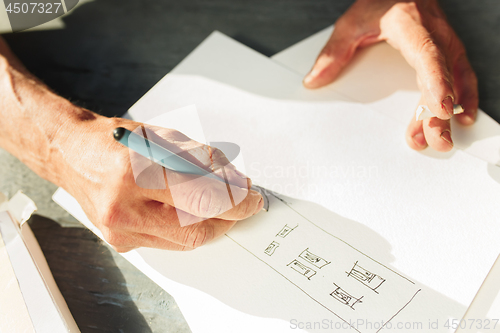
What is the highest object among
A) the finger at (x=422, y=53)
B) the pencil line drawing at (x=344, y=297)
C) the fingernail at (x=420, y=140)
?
the finger at (x=422, y=53)

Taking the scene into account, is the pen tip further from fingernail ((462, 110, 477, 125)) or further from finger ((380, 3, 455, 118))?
fingernail ((462, 110, 477, 125))

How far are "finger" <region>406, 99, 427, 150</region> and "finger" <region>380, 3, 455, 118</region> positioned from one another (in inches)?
1.7

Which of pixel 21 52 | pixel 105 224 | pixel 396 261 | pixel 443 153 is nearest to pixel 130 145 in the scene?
pixel 105 224

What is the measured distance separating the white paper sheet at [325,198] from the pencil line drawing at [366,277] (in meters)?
0.02

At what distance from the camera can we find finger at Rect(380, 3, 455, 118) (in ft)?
1.80

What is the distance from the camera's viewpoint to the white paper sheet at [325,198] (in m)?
0.48

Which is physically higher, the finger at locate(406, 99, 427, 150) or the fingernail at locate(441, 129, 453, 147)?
the fingernail at locate(441, 129, 453, 147)

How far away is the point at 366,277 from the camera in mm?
479

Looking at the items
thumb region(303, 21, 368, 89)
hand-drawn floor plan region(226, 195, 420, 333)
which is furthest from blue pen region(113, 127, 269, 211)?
thumb region(303, 21, 368, 89)

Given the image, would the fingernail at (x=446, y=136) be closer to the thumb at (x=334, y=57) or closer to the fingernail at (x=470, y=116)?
the fingernail at (x=470, y=116)

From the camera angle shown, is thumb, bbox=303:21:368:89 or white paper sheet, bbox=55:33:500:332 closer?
white paper sheet, bbox=55:33:500:332

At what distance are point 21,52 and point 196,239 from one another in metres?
0.68

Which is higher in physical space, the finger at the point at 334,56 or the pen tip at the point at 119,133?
the pen tip at the point at 119,133

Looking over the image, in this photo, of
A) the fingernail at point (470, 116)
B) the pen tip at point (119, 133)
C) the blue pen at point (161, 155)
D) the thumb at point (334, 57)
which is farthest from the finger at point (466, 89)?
the pen tip at point (119, 133)
